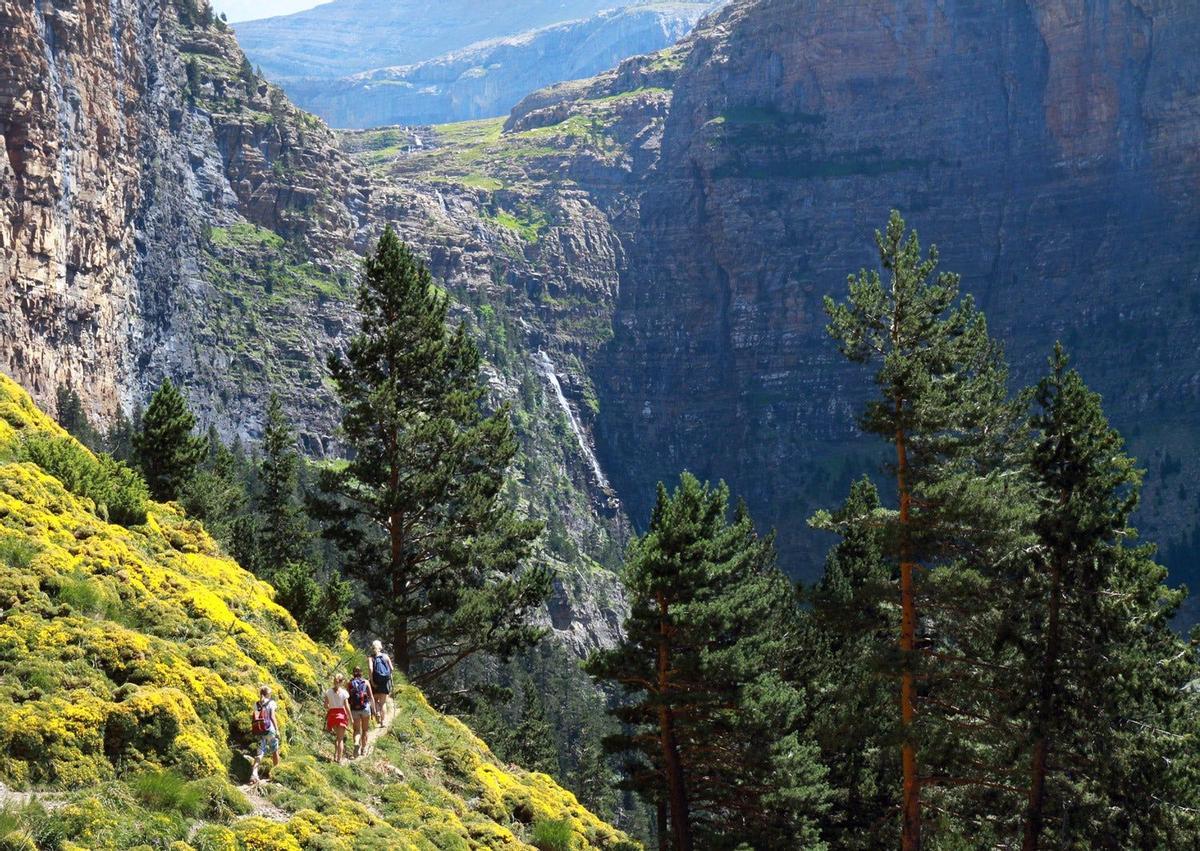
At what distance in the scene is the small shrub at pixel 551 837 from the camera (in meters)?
27.3

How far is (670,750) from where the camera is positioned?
40062 millimetres

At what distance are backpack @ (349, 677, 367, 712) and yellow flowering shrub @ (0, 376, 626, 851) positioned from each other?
0.89m

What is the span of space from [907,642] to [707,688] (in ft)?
23.4

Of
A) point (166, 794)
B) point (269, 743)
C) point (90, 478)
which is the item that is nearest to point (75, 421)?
point (90, 478)

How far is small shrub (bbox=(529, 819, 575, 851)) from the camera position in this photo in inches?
1074

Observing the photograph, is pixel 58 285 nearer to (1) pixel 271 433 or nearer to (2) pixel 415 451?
(1) pixel 271 433

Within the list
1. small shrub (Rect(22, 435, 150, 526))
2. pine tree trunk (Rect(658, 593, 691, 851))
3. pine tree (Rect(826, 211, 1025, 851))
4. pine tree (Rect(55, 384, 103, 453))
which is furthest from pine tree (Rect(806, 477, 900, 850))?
pine tree (Rect(55, 384, 103, 453))

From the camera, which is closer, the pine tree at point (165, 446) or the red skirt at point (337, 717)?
the red skirt at point (337, 717)

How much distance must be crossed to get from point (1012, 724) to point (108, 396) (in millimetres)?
157637

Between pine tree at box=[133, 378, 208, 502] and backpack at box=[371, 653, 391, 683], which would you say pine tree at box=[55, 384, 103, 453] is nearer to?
pine tree at box=[133, 378, 208, 502]

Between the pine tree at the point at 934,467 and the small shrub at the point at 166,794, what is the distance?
2089 centimetres

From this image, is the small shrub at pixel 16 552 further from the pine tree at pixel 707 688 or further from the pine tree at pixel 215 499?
the pine tree at pixel 215 499

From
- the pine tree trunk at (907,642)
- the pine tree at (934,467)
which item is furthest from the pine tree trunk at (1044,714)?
the pine tree trunk at (907,642)

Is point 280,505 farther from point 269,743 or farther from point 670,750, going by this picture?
point 269,743
